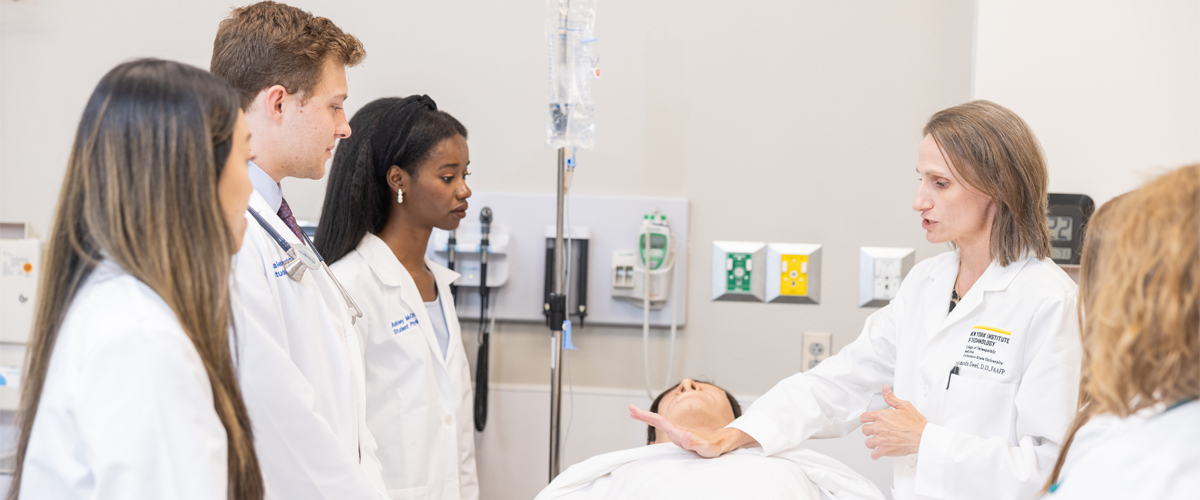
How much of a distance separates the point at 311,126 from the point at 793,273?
1.55 metres

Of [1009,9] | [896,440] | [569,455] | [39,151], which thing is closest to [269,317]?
[896,440]

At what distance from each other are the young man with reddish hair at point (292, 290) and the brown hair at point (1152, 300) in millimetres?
990

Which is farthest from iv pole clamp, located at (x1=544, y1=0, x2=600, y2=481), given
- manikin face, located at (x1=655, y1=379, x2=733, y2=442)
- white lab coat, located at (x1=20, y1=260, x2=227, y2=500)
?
white lab coat, located at (x1=20, y1=260, x2=227, y2=500)

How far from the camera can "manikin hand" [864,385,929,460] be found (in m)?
1.43

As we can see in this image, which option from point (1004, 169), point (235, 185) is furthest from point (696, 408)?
point (235, 185)

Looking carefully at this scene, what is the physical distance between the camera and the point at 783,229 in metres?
2.35

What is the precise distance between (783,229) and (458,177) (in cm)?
104

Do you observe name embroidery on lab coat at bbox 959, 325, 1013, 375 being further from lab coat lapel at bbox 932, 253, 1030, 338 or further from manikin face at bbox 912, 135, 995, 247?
manikin face at bbox 912, 135, 995, 247

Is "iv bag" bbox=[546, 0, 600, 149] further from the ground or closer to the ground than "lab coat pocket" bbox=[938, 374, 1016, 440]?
further from the ground

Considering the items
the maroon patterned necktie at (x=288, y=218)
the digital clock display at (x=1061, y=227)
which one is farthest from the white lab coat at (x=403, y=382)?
the digital clock display at (x=1061, y=227)

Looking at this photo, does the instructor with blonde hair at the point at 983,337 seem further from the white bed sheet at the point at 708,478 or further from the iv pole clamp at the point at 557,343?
the iv pole clamp at the point at 557,343

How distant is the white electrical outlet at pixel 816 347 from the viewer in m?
2.34

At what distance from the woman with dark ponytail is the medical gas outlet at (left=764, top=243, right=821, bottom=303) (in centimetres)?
99

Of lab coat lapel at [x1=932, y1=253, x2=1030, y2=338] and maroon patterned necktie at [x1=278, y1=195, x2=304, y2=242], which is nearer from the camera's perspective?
maroon patterned necktie at [x1=278, y1=195, x2=304, y2=242]
